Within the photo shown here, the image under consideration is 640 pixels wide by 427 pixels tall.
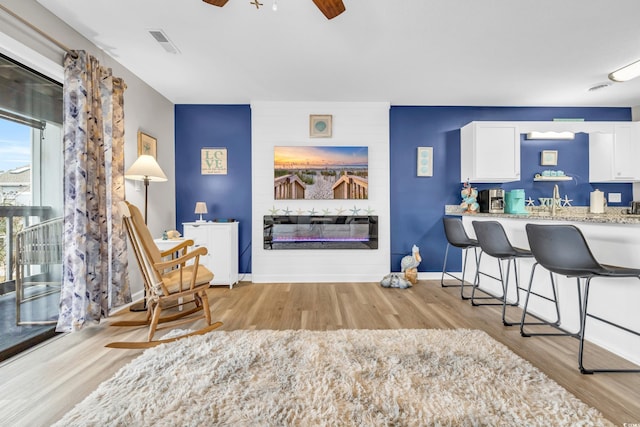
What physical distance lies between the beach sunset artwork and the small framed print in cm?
82

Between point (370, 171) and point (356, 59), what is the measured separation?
5.32 ft

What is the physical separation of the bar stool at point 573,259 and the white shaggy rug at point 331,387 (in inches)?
22.6

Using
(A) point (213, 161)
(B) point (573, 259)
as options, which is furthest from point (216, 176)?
(B) point (573, 259)

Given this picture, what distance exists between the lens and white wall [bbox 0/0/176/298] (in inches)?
81.1

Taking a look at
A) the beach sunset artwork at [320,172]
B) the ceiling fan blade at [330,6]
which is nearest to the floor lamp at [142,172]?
the beach sunset artwork at [320,172]

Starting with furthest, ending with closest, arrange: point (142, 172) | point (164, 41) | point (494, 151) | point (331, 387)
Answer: point (494, 151), point (142, 172), point (164, 41), point (331, 387)

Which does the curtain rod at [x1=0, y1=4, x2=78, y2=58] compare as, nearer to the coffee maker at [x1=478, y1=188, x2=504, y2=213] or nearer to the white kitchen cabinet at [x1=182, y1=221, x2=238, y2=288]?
the white kitchen cabinet at [x1=182, y1=221, x2=238, y2=288]

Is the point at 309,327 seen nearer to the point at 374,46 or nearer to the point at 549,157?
the point at 374,46

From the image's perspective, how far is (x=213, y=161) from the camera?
4.32 meters

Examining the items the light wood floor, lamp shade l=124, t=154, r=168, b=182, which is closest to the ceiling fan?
lamp shade l=124, t=154, r=168, b=182

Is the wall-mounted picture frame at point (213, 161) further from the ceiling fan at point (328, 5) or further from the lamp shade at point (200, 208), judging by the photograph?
the ceiling fan at point (328, 5)

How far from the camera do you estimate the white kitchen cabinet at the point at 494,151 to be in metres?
4.04

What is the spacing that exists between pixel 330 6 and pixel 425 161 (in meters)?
2.93

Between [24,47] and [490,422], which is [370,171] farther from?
[24,47]
